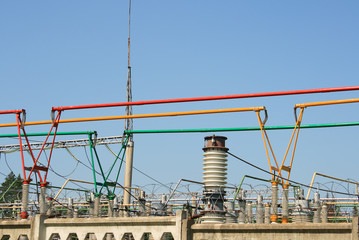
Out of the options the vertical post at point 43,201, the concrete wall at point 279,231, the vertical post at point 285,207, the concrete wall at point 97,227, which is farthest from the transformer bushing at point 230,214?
the vertical post at point 43,201

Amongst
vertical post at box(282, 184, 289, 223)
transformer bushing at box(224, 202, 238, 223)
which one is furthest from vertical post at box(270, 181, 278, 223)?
transformer bushing at box(224, 202, 238, 223)

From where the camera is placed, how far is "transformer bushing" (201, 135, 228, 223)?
2223 centimetres

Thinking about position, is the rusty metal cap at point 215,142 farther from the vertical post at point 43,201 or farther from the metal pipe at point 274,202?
the vertical post at point 43,201

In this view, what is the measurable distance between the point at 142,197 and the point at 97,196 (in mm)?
3403

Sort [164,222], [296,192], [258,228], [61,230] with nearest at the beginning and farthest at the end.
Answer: [258,228], [164,222], [61,230], [296,192]

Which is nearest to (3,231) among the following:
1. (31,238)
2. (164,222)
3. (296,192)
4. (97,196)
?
(31,238)

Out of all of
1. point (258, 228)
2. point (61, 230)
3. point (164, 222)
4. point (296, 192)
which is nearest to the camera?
point (258, 228)

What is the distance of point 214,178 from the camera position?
22.5 metres

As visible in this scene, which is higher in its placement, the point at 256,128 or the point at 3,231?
the point at 256,128

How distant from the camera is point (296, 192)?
30.1 m

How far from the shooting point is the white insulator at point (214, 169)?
73.8ft

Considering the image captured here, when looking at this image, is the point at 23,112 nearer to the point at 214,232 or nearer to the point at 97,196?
the point at 97,196

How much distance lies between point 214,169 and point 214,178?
0.36m

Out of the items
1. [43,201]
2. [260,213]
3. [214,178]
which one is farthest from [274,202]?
[43,201]
